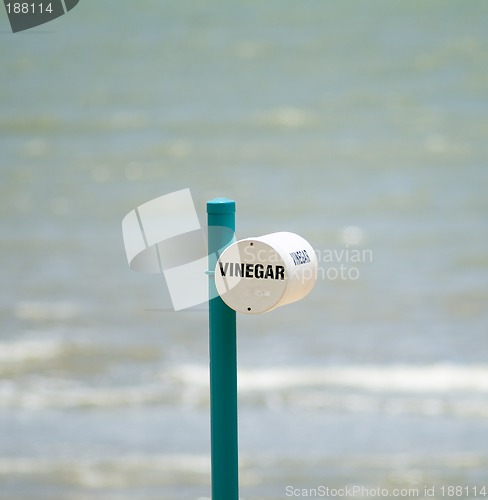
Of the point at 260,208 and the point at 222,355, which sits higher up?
the point at 260,208

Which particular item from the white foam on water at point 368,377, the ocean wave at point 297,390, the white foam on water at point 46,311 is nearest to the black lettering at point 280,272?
the ocean wave at point 297,390

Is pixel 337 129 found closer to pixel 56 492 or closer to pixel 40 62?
pixel 40 62

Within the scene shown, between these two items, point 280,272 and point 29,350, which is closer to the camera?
point 280,272

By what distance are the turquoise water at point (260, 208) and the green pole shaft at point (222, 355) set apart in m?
1.93

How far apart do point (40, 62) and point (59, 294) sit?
3947 millimetres

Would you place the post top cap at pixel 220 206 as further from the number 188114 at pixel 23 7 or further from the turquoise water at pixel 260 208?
the number 188114 at pixel 23 7

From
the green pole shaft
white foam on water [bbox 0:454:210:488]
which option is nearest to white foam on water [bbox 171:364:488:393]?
white foam on water [bbox 0:454:210:488]

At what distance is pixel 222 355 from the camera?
1.85 m

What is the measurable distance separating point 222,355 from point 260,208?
817 centimetres

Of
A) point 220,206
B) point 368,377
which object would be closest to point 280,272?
point 220,206

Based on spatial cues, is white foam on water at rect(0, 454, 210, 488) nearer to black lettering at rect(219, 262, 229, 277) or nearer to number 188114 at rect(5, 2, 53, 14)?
black lettering at rect(219, 262, 229, 277)

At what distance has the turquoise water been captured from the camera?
4.70 metres

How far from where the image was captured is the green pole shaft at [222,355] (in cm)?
185

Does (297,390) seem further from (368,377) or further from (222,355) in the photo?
(222,355)
